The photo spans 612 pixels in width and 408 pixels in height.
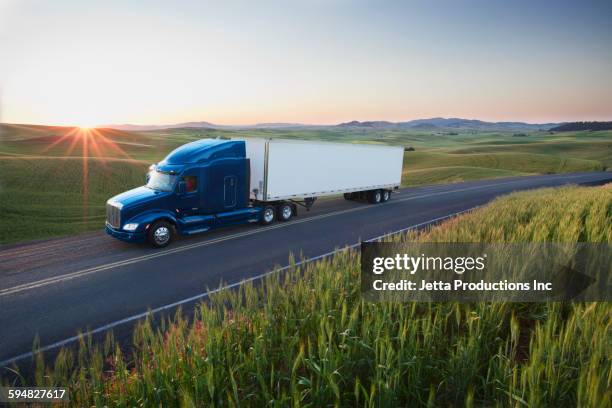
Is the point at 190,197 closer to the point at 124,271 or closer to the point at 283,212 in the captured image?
the point at 124,271

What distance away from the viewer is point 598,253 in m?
6.37

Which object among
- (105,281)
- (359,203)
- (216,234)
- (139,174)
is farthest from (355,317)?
(139,174)

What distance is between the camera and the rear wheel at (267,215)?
16266 mm

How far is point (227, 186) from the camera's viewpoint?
15.0 meters

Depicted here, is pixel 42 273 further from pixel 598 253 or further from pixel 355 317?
pixel 598 253

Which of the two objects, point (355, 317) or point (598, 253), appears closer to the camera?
point (355, 317)

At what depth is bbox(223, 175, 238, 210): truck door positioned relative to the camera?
588 inches

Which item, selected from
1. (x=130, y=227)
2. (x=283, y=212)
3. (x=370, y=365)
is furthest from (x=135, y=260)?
(x=370, y=365)

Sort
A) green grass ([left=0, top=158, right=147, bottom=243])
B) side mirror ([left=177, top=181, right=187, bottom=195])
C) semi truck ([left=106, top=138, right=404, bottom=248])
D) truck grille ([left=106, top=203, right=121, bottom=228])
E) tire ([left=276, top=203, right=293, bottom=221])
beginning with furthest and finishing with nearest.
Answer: tire ([left=276, top=203, right=293, bottom=221]) → green grass ([left=0, top=158, right=147, bottom=243]) → side mirror ([left=177, top=181, right=187, bottom=195]) → semi truck ([left=106, top=138, right=404, bottom=248]) → truck grille ([left=106, top=203, right=121, bottom=228])

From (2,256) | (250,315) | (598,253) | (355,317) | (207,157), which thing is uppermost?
(207,157)

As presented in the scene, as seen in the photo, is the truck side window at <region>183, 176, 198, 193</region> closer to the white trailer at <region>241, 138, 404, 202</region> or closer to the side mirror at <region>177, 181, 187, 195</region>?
the side mirror at <region>177, 181, 187, 195</region>

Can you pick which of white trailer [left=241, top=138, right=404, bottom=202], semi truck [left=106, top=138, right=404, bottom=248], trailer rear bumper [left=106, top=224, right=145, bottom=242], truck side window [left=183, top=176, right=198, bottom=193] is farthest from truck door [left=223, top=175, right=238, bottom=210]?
trailer rear bumper [left=106, top=224, right=145, bottom=242]

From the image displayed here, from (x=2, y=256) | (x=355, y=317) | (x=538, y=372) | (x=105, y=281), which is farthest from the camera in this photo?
(x=2, y=256)

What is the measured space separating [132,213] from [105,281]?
3367mm
